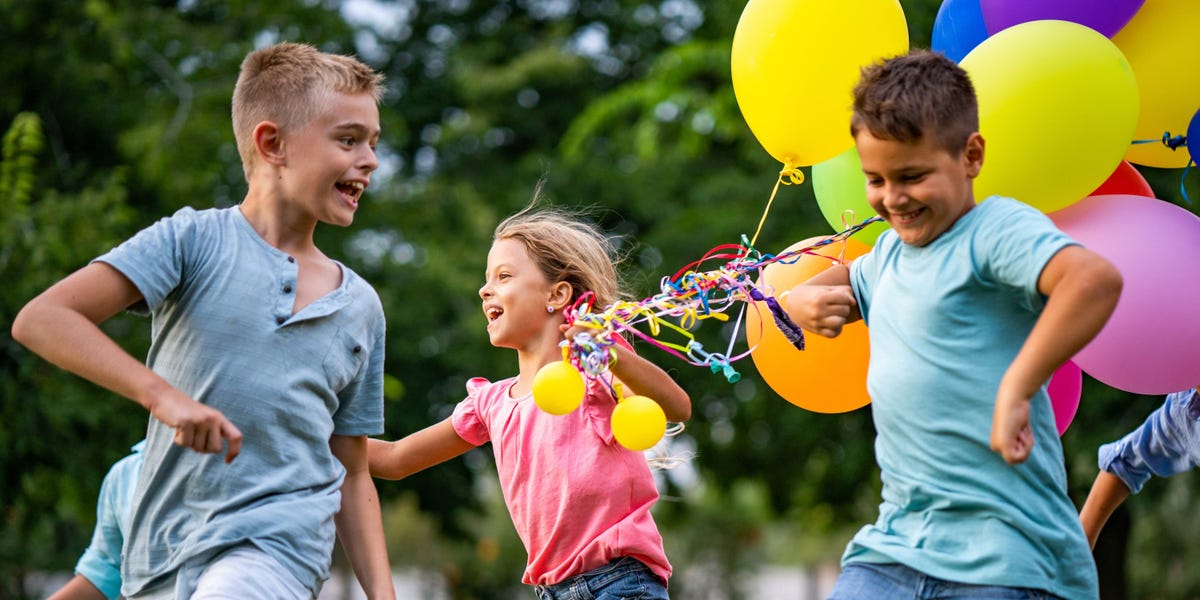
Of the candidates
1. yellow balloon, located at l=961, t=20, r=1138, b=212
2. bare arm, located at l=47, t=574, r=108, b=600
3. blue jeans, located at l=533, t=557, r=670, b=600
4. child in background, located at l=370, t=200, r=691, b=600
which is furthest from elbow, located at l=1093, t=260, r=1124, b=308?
bare arm, located at l=47, t=574, r=108, b=600

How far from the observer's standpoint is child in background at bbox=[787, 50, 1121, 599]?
8.59ft

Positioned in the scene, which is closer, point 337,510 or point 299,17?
point 337,510

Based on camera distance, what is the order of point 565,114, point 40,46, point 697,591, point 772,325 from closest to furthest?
1. point 772,325
2. point 40,46
3. point 565,114
4. point 697,591

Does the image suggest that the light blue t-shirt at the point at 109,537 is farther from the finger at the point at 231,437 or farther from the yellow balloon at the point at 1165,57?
the yellow balloon at the point at 1165,57

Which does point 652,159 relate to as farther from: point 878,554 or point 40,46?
point 878,554

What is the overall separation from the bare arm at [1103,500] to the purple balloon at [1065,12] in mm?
1383

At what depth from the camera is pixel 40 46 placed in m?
10.2

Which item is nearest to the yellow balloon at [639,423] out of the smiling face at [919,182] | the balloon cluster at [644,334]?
the balloon cluster at [644,334]

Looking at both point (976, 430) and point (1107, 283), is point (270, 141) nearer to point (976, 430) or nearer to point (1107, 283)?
point (976, 430)

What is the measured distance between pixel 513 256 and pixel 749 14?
980mm

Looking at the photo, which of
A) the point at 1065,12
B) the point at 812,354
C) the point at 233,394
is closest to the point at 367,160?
the point at 233,394

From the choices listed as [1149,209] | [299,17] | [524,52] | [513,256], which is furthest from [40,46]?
[1149,209]

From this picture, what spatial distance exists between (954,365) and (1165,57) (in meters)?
1.54

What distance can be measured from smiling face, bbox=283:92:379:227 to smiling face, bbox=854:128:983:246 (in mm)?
1183
